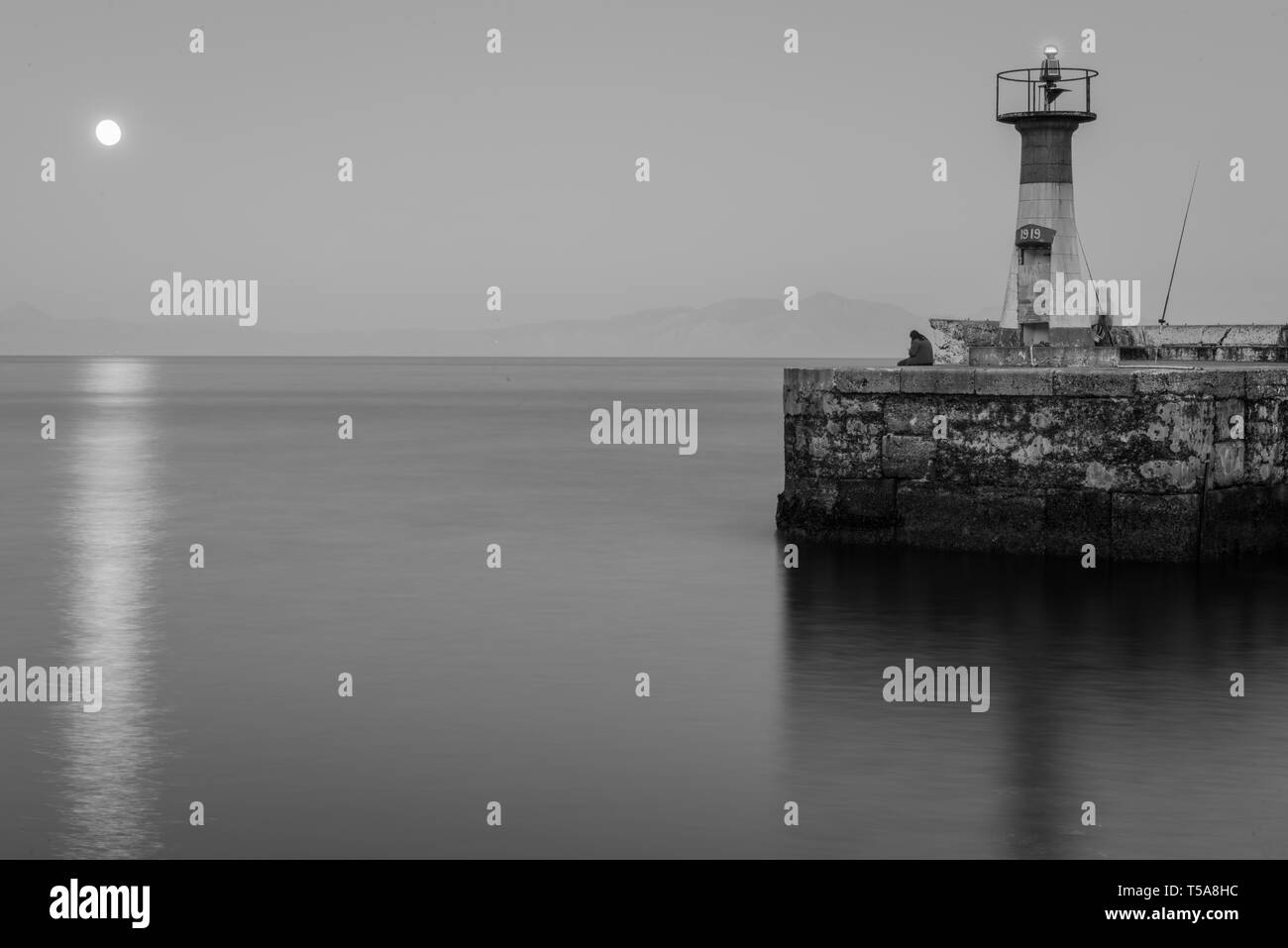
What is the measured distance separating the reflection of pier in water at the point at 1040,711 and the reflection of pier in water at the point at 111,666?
10.1 feet

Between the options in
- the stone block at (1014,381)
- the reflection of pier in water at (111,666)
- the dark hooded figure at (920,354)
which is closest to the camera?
the reflection of pier in water at (111,666)

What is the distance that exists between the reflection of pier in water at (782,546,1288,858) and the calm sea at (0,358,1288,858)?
0.03m

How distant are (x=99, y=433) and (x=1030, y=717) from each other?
37.6 meters

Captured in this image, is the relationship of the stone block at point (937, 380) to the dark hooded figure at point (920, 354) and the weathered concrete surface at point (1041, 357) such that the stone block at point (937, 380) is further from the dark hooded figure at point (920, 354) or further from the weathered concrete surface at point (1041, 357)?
the weathered concrete surface at point (1041, 357)

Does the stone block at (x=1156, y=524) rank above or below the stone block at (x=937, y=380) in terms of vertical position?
below

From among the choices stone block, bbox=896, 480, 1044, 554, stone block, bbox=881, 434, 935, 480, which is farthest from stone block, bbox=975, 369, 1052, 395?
stone block, bbox=896, 480, 1044, 554

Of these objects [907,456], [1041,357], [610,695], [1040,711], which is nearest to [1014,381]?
[907,456]

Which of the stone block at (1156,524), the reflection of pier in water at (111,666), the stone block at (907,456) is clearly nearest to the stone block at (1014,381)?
the stone block at (907,456)

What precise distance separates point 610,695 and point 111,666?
3.50m

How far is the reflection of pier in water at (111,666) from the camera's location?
7148mm

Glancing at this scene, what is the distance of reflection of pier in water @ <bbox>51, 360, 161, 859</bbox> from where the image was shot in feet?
23.5
